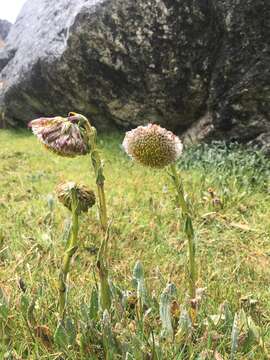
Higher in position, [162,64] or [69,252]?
[162,64]

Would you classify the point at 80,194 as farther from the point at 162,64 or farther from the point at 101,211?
the point at 162,64

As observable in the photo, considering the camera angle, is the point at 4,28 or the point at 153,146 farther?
the point at 4,28

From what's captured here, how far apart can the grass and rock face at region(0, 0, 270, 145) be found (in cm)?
63

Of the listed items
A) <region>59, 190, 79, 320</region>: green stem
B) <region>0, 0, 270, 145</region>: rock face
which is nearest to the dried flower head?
<region>59, 190, 79, 320</region>: green stem

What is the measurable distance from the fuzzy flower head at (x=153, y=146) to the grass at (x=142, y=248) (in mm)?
632

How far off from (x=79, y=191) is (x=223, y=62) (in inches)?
175

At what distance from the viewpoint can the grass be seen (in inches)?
87.2

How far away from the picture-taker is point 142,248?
145 inches

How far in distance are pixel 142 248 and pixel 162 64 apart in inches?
144

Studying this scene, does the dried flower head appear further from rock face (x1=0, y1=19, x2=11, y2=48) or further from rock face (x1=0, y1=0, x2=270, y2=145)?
rock face (x1=0, y1=19, x2=11, y2=48)

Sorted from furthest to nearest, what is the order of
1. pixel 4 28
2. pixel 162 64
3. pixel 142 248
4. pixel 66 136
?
pixel 4 28
pixel 162 64
pixel 142 248
pixel 66 136

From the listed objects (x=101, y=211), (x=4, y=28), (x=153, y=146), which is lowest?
(x=4, y=28)

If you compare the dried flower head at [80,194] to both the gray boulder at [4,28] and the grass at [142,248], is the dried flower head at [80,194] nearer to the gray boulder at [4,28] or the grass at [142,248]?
the grass at [142,248]

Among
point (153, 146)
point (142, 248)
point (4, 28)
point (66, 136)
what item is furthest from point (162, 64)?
point (4, 28)
